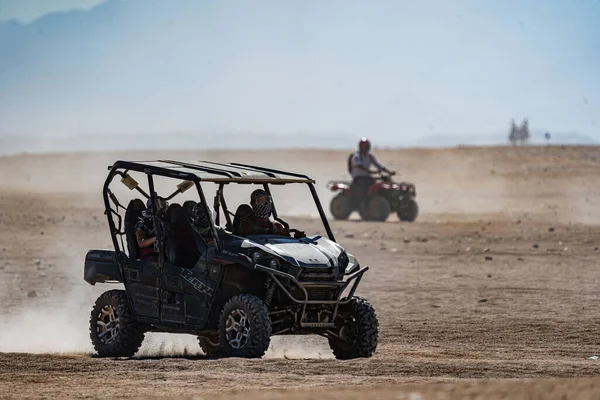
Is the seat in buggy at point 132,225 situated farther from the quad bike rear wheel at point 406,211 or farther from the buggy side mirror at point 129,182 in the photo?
the quad bike rear wheel at point 406,211

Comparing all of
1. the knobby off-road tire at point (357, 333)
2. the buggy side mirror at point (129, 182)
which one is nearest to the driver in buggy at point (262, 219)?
the knobby off-road tire at point (357, 333)

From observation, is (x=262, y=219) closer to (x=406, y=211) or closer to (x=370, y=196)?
(x=370, y=196)

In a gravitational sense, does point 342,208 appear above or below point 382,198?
below

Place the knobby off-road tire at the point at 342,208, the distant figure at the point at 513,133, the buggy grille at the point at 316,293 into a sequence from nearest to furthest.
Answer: the buggy grille at the point at 316,293 < the knobby off-road tire at the point at 342,208 < the distant figure at the point at 513,133

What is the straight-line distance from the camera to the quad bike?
3950 cm

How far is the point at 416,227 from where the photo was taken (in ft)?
122

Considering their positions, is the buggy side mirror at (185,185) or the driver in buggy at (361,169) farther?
the driver in buggy at (361,169)

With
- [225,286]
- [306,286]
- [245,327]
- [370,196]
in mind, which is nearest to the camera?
[245,327]

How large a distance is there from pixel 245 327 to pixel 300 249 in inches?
39.8

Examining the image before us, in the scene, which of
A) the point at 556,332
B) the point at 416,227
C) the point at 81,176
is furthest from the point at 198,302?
the point at 81,176

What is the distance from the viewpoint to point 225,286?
14.6m

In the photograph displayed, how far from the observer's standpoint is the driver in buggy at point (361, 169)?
3856 centimetres

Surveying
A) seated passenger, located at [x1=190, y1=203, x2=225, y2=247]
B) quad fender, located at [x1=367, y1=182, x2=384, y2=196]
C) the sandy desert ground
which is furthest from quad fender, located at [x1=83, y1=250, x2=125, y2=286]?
quad fender, located at [x1=367, y1=182, x2=384, y2=196]

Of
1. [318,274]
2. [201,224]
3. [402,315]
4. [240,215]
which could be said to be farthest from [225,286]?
[402,315]
